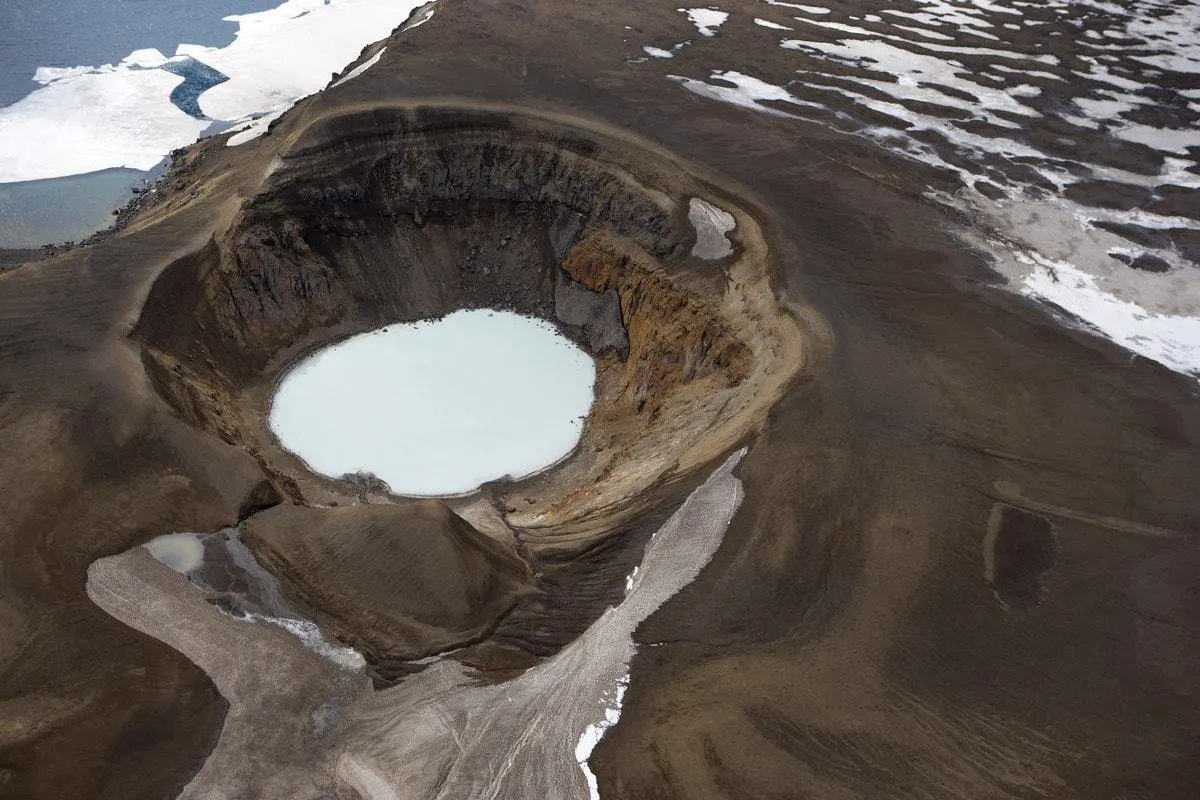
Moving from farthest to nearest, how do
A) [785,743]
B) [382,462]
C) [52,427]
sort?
[382,462] → [52,427] → [785,743]

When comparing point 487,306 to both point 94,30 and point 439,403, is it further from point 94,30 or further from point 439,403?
point 94,30

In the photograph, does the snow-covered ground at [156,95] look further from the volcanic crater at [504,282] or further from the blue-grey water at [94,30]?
the volcanic crater at [504,282]

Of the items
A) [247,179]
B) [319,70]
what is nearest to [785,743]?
[247,179]

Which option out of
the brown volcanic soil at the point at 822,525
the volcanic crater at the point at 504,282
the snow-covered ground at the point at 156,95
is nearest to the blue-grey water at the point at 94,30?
the snow-covered ground at the point at 156,95

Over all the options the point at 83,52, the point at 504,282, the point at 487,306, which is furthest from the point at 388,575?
the point at 83,52

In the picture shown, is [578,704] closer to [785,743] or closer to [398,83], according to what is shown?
[785,743]
